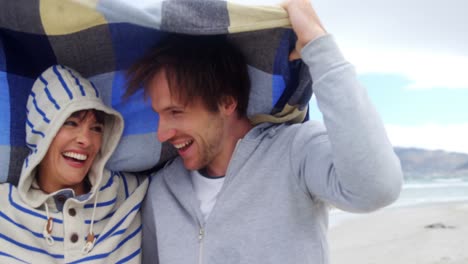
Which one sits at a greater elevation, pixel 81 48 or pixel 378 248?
pixel 81 48

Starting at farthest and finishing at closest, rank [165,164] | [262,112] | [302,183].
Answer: [165,164] < [262,112] < [302,183]

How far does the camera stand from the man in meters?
1.40

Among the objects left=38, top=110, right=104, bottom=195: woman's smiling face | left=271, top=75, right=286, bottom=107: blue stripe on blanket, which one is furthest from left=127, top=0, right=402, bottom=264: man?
left=38, top=110, right=104, bottom=195: woman's smiling face

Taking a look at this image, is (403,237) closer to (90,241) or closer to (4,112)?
(90,241)

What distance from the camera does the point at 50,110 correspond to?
1.87 m

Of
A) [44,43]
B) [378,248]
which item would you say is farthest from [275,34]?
[378,248]

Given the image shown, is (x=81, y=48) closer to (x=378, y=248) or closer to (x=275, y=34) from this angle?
(x=275, y=34)

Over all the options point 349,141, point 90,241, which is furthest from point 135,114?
point 349,141

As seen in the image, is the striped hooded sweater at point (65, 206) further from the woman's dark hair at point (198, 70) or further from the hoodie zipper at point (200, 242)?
the hoodie zipper at point (200, 242)

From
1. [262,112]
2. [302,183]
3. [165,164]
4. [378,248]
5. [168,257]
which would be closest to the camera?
[302,183]

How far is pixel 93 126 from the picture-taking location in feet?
6.43

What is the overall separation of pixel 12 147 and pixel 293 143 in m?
1.01

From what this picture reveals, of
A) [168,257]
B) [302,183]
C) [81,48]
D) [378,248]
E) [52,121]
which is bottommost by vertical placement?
[378,248]

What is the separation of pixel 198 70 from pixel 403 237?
5.25 metres
